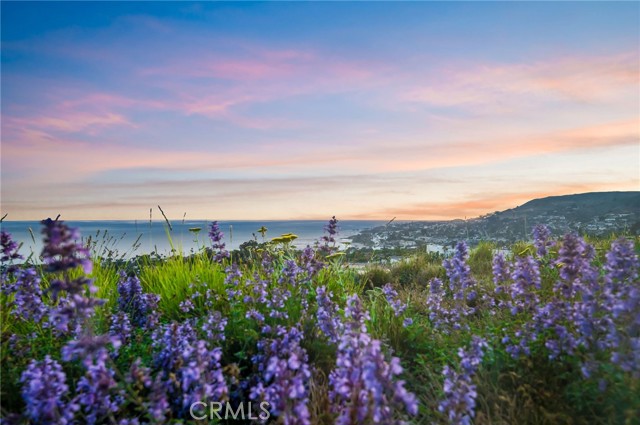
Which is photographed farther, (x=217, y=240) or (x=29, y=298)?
(x=217, y=240)

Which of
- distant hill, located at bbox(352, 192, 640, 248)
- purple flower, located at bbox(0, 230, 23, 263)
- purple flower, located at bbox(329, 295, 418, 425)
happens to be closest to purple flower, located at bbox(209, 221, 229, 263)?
purple flower, located at bbox(0, 230, 23, 263)

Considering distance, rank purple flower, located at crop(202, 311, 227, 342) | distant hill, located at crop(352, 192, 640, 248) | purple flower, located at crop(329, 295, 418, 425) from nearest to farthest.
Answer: purple flower, located at crop(329, 295, 418, 425) < purple flower, located at crop(202, 311, 227, 342) < distant hill, located at crop(352, 192, 640, 248)

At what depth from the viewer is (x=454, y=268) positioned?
5629 mm

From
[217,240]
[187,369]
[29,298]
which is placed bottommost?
[187,369]

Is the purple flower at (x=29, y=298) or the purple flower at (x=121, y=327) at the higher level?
the purple flower at (x=29, y=298)

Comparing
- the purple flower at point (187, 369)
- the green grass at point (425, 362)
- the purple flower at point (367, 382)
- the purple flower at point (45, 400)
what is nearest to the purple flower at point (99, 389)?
the purple flower at point (45, 400)

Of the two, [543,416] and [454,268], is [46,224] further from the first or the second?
[454,268]

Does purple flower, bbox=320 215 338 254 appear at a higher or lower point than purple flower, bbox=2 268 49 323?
higher

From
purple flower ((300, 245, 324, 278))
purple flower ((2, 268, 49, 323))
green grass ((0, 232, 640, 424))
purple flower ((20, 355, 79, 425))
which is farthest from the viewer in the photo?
purple flower ((300, 245, 324, 278))

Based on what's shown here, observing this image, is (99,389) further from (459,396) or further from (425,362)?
(425,362)

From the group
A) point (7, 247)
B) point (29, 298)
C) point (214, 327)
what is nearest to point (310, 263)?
point (214, 327)

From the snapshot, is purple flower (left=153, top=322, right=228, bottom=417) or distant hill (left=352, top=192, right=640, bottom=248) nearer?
purple flower (left=153, top=322, right=228, bottom=417)

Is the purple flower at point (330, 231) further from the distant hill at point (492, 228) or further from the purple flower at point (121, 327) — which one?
the distant hill at point (492, 228)

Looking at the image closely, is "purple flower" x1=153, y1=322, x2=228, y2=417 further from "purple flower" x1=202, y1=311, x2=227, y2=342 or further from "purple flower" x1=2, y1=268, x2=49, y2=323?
"purple flower" x1=2, y1=268, x2=49, y2=323
